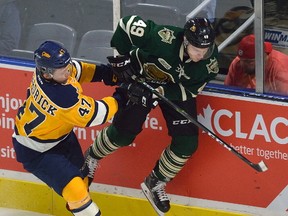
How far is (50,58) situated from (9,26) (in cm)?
89

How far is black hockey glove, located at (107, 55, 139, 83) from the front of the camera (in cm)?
502

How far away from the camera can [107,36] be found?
213 inches

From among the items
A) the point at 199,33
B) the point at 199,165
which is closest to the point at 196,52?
the point at 199,33

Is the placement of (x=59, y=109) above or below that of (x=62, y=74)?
below

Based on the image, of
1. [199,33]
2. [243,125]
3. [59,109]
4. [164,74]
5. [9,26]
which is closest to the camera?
[199,33]

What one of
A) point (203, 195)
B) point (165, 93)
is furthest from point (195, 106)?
point (203, 195)

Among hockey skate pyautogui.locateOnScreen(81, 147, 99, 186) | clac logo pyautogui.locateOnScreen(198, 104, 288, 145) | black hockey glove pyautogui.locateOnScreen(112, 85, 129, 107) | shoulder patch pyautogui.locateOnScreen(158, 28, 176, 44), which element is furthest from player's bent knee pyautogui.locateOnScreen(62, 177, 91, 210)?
shoulder patch pyautogui.locateOnScreen(158, 28, 176, 44)

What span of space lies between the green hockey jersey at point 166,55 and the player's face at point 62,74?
1.02 ft

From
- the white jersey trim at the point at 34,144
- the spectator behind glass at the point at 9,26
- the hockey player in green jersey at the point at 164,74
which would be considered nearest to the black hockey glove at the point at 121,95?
the hockey player in green jersey at the point at 164,74

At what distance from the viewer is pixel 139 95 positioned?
5.01 meters

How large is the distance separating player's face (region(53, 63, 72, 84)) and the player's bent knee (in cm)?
54

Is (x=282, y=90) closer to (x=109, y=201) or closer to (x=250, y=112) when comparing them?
(x=250, y=112)

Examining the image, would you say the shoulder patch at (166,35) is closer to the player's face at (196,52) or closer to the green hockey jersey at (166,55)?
the green hockey jersey at (166,55)

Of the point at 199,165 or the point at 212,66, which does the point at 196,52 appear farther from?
the point at 199,165
